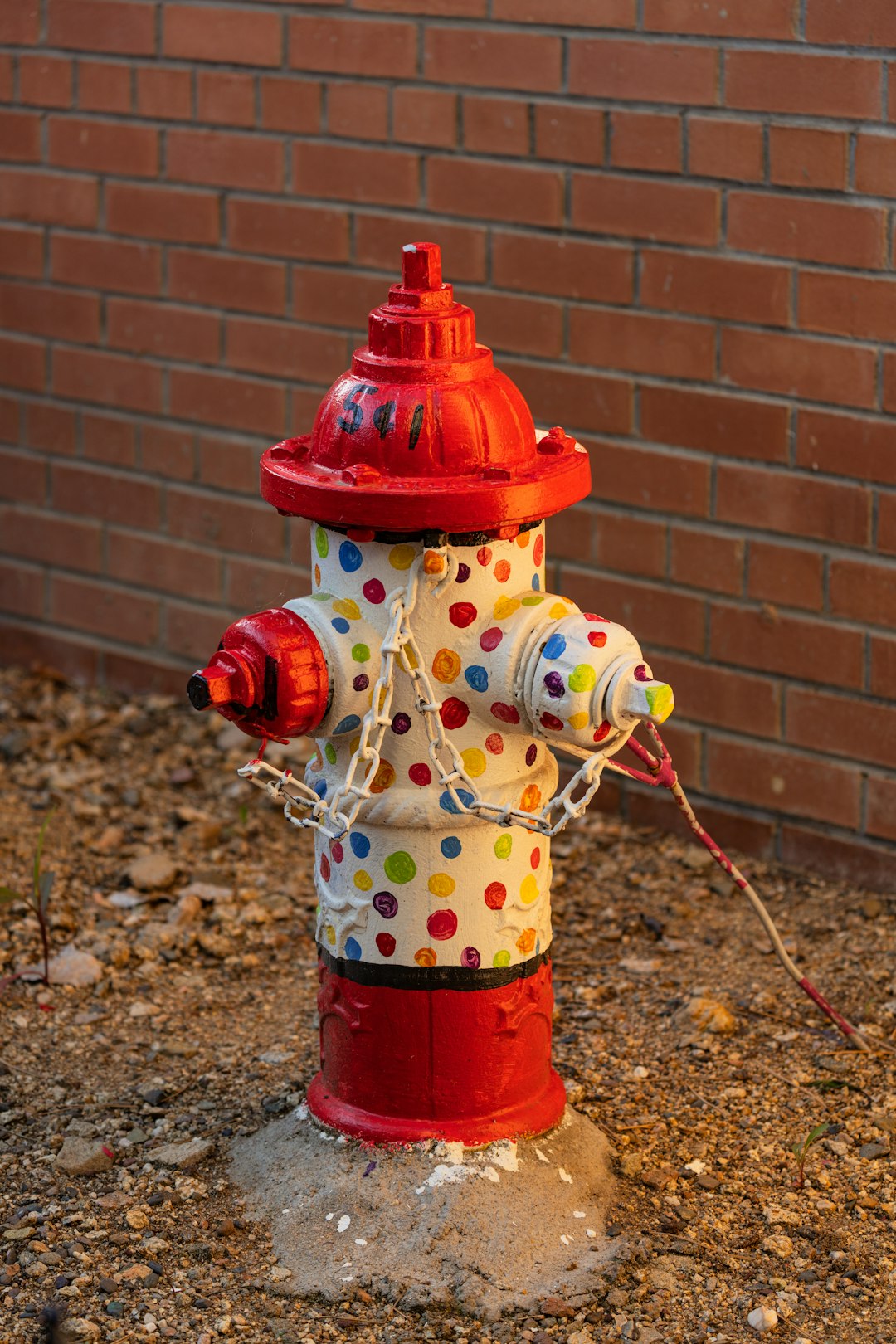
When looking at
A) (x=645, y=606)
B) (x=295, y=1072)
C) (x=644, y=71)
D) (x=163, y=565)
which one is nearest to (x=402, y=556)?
(x=295, y=1072)

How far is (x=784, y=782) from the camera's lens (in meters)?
3.62

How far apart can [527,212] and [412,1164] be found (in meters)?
2.04

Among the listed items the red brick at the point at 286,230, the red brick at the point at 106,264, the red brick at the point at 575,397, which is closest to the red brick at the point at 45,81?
the red brick at the point at 106,264

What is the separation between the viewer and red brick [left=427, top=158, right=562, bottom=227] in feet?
12.0

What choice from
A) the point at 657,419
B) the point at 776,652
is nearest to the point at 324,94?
the point at 657,419

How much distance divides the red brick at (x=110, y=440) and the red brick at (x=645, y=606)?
1245 mm

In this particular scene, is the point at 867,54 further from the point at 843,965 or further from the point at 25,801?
the point at 25,801

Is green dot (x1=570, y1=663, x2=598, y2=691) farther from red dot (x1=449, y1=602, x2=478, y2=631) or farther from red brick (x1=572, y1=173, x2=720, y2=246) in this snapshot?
red brick (x1=572, y1=173, x2=720, y2=246)

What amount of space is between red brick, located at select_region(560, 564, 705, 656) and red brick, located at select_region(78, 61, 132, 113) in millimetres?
1577

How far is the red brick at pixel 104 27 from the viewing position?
4148mm

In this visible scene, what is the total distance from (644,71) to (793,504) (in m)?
0.89

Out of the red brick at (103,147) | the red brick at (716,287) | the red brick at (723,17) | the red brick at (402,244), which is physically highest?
the red brick at (723,17)

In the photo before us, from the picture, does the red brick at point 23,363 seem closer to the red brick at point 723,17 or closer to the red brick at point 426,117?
the red brick at point 426,117

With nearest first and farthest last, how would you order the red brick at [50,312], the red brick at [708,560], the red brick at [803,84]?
the red brick at [803,84], the red brick at [708,560], the red brick at [50,312]
